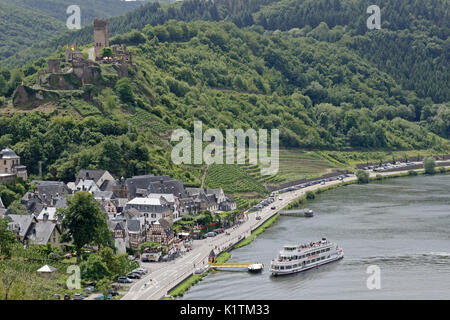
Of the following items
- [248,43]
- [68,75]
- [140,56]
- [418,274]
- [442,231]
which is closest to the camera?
[418,274]

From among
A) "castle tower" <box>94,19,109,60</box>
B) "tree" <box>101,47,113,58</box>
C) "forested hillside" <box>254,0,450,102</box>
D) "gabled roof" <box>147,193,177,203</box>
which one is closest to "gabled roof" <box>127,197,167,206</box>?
"gabled roof" <box>147,193,177,203</box>

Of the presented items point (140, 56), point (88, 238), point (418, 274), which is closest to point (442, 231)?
point (418, 274)

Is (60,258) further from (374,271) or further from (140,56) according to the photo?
(140,56)

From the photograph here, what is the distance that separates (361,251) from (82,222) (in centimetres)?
1810

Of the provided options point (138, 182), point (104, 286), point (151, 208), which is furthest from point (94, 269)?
point (138, 182)

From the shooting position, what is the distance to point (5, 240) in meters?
41.8

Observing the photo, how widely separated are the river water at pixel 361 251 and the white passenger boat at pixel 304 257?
1.55ft

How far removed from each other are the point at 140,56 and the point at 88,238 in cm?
5599

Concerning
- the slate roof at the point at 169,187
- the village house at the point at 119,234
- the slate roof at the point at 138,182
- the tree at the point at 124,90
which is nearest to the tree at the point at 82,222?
the village house at the point at 119,234

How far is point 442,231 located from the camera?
5747cm

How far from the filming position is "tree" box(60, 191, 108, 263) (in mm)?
45094

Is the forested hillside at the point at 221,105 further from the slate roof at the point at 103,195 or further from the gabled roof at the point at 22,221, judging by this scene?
the gabled roof at the point at 22,221

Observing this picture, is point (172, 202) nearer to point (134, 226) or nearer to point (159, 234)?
point (159, 234)

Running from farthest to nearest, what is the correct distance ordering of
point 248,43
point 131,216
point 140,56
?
point 248,43 < point 140,56 < point 131,216
